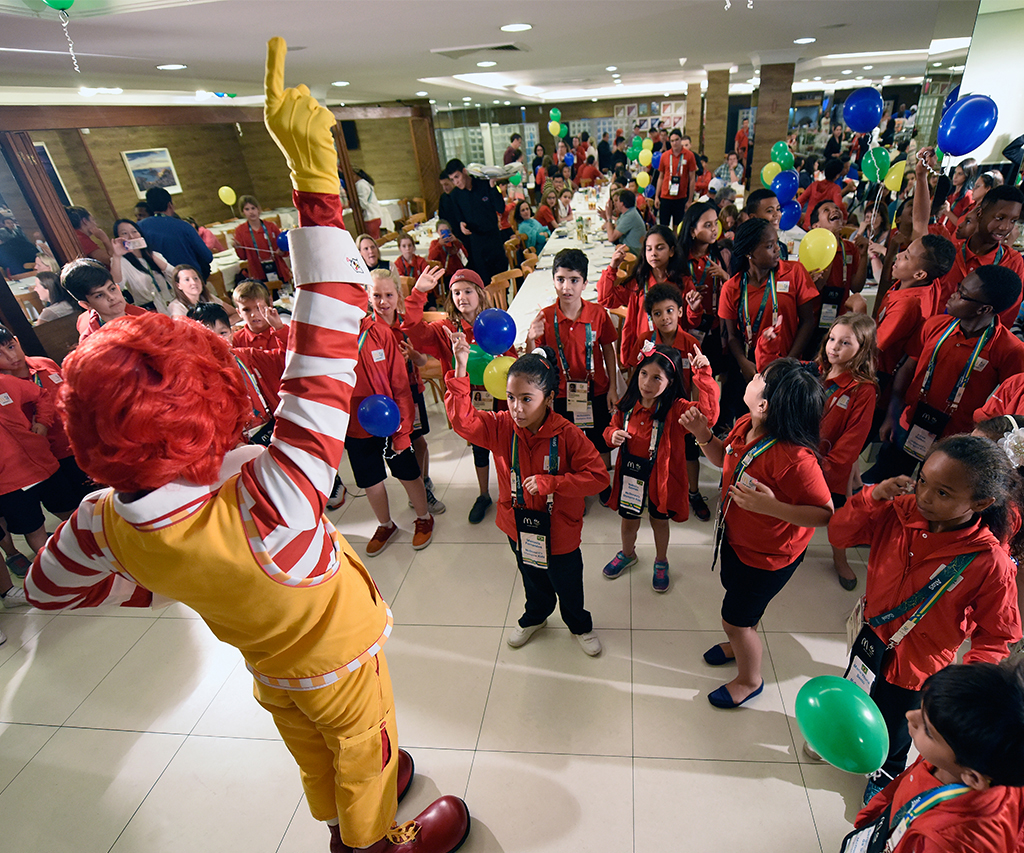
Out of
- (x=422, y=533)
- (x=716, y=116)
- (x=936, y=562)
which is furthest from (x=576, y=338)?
(x=716, y=116)

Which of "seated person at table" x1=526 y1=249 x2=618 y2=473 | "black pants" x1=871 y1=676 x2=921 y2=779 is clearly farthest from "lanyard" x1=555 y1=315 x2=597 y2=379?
"black pants" x1=871 y1=676 x2=921 y2=779

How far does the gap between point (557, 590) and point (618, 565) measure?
66 centimetres

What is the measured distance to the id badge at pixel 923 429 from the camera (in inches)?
95.1

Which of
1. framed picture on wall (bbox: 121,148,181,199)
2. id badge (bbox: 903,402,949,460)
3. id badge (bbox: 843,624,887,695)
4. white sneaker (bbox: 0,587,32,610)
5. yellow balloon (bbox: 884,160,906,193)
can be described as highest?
framed picture on wall (bbox: 121,148,181,199)

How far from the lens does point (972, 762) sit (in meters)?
0.99

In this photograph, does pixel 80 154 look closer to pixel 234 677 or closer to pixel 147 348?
pixel 234 677

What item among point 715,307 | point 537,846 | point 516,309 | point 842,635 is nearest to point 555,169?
point 516,309

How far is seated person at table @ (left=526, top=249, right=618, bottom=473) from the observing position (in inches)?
115

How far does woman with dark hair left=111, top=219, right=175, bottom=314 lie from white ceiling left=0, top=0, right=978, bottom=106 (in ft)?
4.09

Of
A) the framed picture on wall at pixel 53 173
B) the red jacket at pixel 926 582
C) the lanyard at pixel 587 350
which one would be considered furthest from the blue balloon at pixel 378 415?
the framed picture on wall at pixel 53 173

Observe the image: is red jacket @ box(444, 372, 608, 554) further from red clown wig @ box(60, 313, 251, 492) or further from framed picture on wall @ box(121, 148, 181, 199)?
framed picture on wall @ box(121, 148, 181, 199)

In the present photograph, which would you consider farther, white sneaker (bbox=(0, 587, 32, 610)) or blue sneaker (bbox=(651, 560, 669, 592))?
white sneaker (bbox=(0, 587, 32, 610))

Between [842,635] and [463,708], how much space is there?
1.80m

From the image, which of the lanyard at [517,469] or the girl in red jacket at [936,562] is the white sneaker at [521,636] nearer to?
the lanyard at [517,469]
